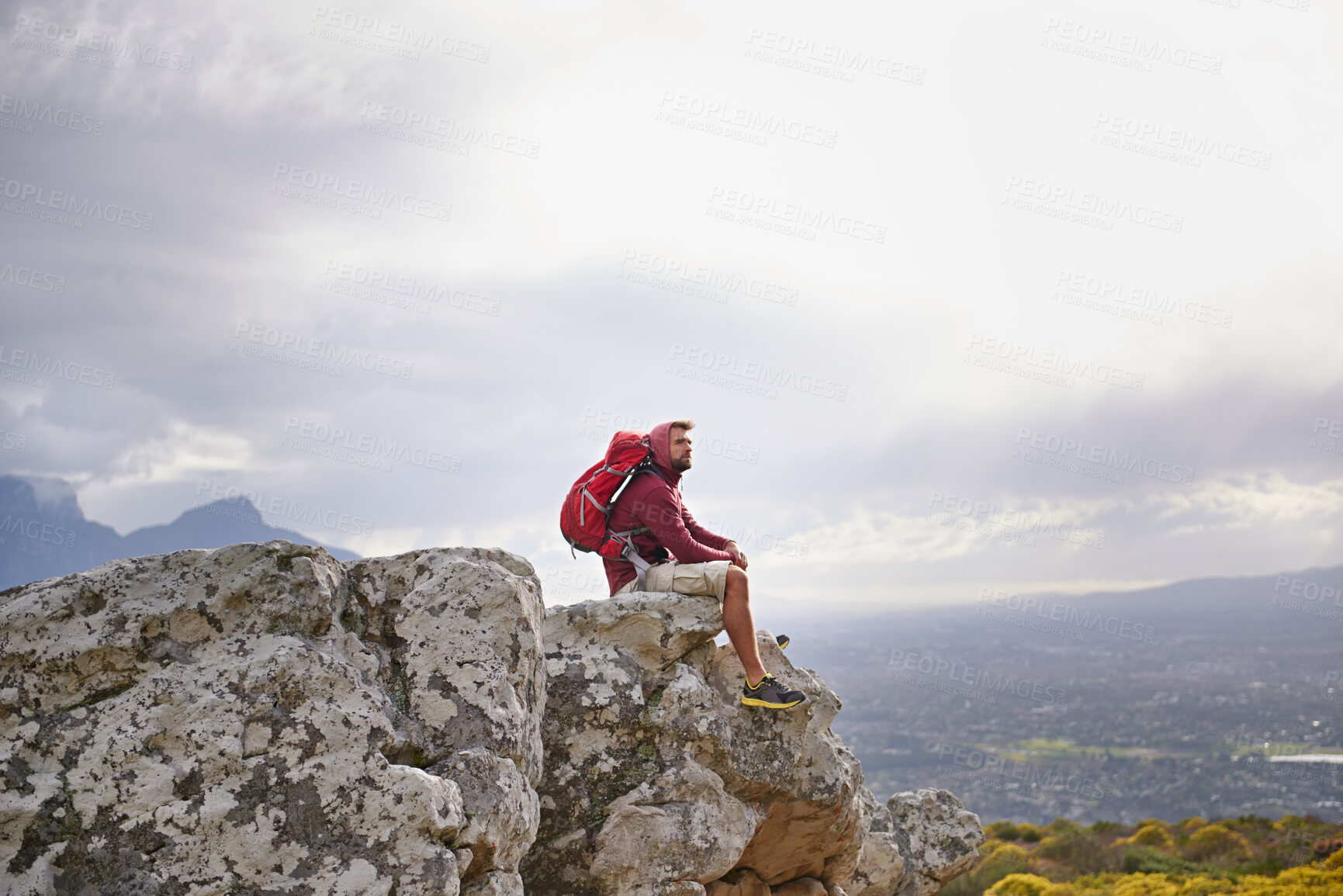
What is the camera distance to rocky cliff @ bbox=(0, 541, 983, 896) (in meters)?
Answer: 5.07

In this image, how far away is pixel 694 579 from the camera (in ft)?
27.3

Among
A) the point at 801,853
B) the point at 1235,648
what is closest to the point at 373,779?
the point at 801,853

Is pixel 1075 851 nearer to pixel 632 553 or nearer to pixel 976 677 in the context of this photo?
pixel 976 677

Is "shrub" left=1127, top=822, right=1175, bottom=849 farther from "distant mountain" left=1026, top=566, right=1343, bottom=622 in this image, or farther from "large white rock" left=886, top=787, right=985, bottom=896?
"distant mountain" left=1026, top=566, right=1343, bottom=622

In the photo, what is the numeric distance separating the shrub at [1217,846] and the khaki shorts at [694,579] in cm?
2488

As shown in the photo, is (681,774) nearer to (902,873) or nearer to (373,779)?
(373,779)

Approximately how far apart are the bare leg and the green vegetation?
14.8 m

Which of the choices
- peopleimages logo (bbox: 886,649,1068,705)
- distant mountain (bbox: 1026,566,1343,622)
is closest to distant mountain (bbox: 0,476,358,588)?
peopleimages logo (bbox: 886,649,1068,705)

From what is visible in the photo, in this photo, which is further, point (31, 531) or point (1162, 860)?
point (1162, 860)

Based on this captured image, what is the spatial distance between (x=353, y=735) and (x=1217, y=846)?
29.4m

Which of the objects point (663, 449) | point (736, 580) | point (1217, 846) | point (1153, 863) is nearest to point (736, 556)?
point (736, 580)

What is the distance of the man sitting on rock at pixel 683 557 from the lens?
27.3ft

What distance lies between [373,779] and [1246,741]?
2602 inches

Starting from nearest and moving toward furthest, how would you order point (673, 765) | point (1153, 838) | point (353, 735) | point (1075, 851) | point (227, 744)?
point (227, 744), point (353, 735), point (673, 765), point (1075, 851), point (1153, 838)
